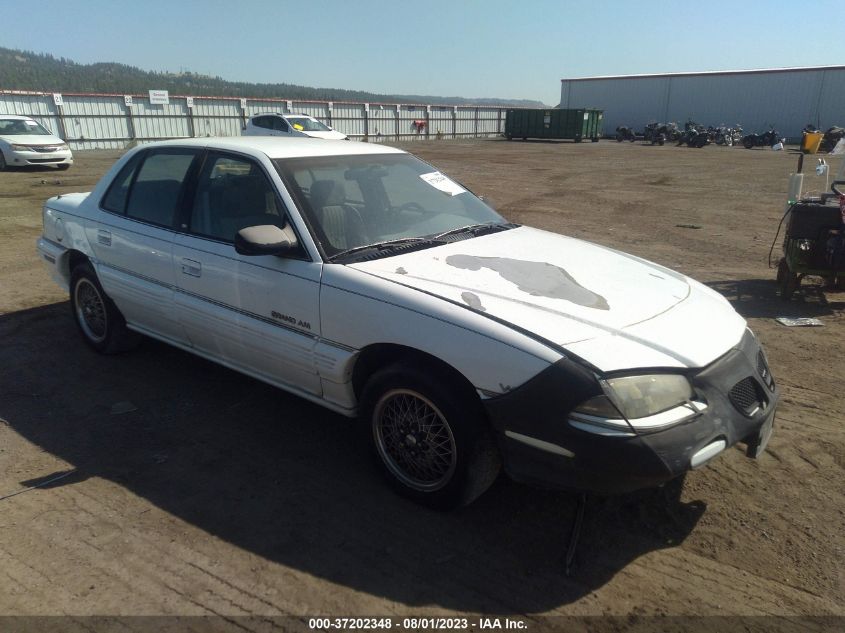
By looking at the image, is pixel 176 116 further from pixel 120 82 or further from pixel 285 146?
pixel 120 82

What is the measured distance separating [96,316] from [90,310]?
3.9 inches

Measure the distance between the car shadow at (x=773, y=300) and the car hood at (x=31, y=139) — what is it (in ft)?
61.4

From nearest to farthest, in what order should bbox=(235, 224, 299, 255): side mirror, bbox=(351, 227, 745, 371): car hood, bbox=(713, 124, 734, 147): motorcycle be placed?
bbox=(351, 227, 745, 371): car hood
bbox=(235, 224, 299, 255): side mirror
bbox=(713, 124, 734, 147): motorcycle

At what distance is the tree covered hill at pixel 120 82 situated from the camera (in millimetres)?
84375

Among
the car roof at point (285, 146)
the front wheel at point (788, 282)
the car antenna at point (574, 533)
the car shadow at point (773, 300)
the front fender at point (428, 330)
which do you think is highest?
the car roof at point (285, 146)

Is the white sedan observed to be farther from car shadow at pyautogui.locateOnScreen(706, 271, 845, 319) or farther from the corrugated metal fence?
the corrugated metal fence

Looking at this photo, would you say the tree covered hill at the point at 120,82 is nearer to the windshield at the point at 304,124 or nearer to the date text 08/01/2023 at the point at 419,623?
the windshield at the point at 304,124

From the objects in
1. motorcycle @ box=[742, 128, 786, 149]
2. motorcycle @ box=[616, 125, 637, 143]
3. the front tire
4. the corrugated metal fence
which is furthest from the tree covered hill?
the front tire

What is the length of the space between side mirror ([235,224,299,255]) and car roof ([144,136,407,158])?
→ 0.70m

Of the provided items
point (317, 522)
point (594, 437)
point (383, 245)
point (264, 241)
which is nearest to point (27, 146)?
point (264, 241)

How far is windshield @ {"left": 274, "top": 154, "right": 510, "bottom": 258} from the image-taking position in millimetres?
3520

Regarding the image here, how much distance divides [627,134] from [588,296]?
1870 inches

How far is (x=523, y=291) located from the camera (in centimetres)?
304

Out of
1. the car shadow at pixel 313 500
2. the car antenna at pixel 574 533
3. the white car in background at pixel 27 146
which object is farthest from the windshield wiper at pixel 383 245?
the white car in background at pixel 27 146
